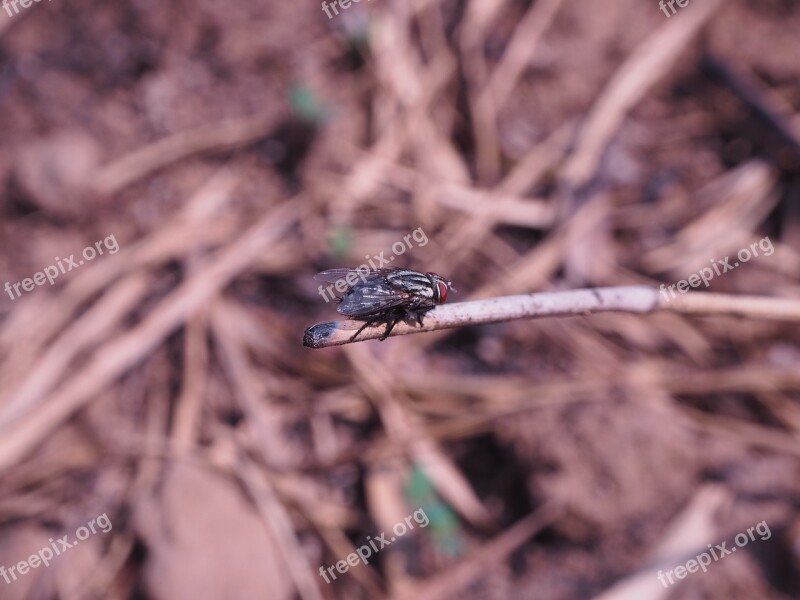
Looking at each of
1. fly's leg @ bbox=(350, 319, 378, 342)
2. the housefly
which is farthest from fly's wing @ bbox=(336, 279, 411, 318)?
fly's leg @ bbox=(350, 319, 378, 342)

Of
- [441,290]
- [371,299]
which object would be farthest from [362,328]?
[441,290]

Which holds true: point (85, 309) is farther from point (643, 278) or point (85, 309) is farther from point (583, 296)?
point (643, 278)

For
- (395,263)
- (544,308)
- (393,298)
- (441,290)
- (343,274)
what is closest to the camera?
(544,308)

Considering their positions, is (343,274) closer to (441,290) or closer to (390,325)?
(441,290)

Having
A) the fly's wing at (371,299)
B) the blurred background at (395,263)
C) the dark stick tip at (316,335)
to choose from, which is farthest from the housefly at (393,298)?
the blurred background at (395,263)

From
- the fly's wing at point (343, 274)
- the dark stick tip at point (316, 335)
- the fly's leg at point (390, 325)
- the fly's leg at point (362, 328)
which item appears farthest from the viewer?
the fly's wing at point (343, 274)

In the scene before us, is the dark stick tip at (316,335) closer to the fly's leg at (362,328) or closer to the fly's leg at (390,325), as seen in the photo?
the fly's leg at (362,328)

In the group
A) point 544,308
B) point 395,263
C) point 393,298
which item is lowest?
point 544,308

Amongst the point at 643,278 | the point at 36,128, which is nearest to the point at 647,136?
the point at 643,278

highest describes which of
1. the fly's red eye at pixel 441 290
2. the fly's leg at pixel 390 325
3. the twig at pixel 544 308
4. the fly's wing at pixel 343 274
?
the fly's wing at pixel 343 274
